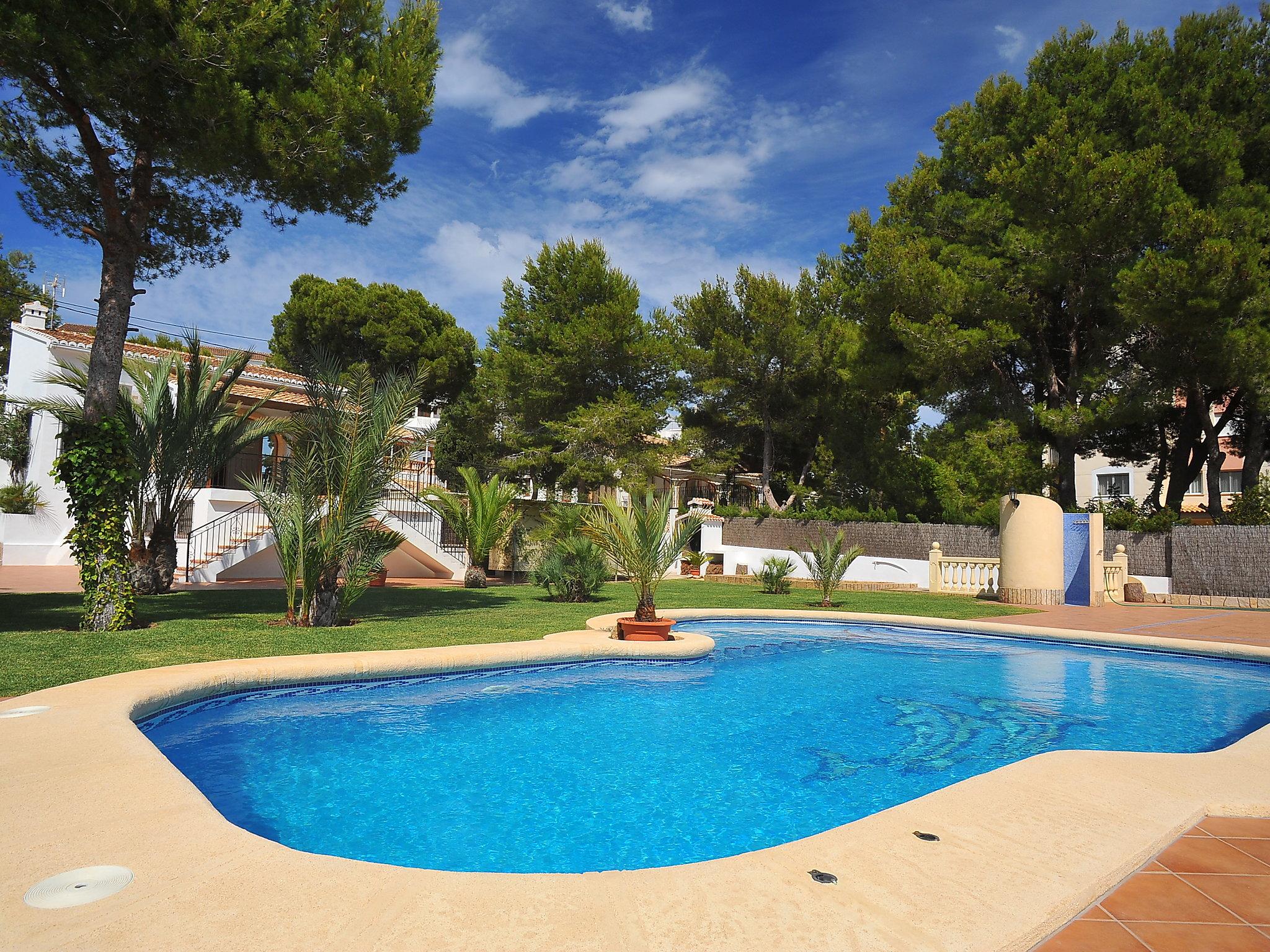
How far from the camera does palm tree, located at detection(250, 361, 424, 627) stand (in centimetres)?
1041

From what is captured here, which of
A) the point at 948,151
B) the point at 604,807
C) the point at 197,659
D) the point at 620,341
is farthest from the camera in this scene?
the point at 620,341

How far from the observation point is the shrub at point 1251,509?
1847cm

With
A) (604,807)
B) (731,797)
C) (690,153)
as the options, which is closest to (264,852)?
(604,807)

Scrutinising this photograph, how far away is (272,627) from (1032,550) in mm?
15933

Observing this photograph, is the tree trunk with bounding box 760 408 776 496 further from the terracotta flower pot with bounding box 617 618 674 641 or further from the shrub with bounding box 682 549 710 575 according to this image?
the terracotta flower pot with bounding box 617 618 674 641

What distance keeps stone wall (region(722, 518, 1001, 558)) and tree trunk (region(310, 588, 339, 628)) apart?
12.5 meters

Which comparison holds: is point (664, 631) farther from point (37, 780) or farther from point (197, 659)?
point (37, 780)

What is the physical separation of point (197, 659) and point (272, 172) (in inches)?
289

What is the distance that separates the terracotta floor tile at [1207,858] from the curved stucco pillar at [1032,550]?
592 inches

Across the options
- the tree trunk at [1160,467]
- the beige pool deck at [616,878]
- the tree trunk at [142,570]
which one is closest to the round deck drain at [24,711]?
the beige pool deck at [616,878]

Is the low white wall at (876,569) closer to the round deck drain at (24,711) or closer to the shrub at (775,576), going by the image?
the shrub at (775,576)

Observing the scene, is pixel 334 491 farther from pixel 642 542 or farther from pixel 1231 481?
pixel 1231 481

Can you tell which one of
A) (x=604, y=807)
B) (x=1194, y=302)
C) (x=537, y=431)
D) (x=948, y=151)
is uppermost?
(x=948, y=151)

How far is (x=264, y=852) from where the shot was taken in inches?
118
